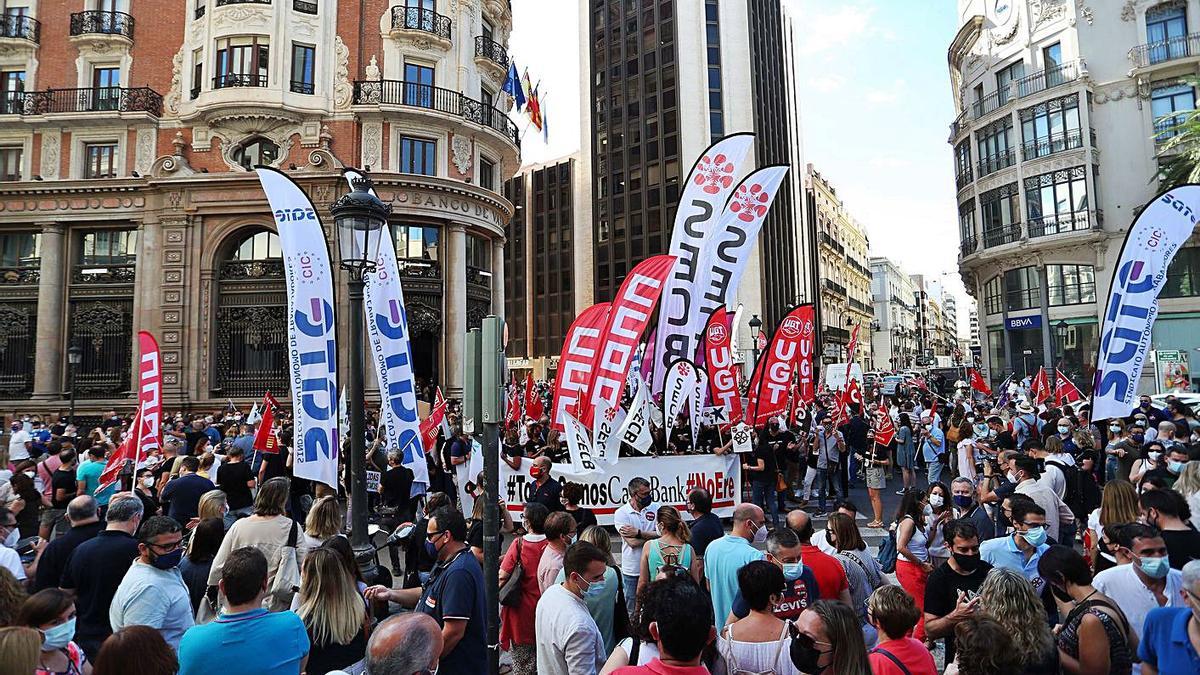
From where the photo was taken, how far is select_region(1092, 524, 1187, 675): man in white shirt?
4.03 metres

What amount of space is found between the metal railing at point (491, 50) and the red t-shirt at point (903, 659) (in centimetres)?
3187

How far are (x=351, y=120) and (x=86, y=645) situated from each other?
26.4 meters

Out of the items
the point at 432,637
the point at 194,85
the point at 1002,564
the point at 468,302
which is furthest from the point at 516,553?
the point at 194,85

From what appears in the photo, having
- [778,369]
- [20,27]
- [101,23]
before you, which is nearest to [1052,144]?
[778,369]

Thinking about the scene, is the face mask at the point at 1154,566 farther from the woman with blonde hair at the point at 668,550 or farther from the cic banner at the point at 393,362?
the cic banner at the point at 393,362

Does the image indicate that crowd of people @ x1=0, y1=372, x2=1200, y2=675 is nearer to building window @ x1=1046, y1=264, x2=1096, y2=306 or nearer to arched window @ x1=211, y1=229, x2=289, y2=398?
arched window @ x1=211, y1=229, x2=289, y2=398

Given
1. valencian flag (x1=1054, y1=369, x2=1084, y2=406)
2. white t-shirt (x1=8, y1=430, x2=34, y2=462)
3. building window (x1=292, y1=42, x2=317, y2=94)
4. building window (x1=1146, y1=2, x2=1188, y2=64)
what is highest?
building window (x1=1146, y1=2, x2=1188, y2=64)

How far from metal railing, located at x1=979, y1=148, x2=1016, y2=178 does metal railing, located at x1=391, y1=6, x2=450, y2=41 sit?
3091cm

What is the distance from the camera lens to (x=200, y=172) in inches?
1055

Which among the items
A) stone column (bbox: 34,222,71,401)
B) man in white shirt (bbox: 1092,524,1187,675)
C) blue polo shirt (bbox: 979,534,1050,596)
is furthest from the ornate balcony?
man in white shirt (bbox: 1092,524,1187,675)

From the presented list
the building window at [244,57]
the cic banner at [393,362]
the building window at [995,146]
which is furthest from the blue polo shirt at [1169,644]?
the building window at [995,146]

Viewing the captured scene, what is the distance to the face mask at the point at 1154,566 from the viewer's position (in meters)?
4.03

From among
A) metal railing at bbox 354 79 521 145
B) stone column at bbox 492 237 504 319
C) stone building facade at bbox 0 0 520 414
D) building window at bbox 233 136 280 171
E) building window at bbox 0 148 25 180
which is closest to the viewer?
stone building facade at bbox 0 0 520 414

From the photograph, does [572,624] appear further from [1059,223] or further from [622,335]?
[1059,223]
